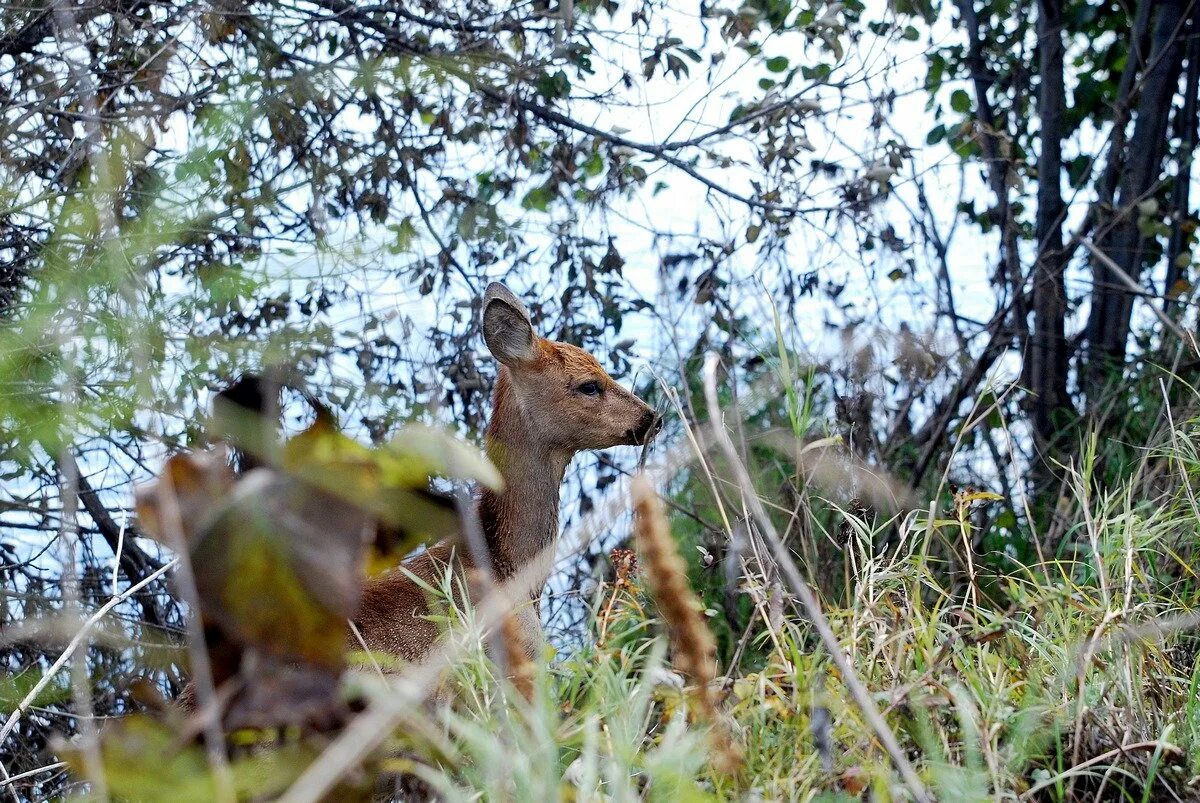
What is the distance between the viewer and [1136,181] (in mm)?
6754

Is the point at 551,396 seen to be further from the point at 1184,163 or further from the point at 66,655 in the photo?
the point at 1184,163

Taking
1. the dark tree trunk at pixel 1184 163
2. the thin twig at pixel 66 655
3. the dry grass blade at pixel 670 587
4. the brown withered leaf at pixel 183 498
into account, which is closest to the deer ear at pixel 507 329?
the thin twig at pixel 66 655

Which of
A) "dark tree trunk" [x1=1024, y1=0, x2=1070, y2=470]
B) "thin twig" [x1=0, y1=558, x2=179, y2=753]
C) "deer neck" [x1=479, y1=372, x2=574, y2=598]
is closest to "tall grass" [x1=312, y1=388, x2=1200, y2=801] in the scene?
"thin twig" [x1=0, y1=558, x2=179, y2=753]

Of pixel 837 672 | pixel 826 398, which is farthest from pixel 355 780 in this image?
pixel 826 398

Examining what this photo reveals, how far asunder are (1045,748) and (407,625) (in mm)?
1849

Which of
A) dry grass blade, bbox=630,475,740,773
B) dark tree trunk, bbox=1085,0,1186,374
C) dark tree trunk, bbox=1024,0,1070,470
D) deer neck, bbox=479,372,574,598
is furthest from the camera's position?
dark tree trunk, bbox=1024,0,1070,470

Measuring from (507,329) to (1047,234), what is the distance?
3331 mm

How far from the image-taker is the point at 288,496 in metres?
1.48

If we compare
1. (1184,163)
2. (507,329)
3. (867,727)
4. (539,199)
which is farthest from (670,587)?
(1184,163)

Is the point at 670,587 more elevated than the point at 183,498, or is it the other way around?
the point at 183,498

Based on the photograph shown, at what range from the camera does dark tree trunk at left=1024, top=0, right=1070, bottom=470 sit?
22.2 feet

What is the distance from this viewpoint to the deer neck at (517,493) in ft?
13.8

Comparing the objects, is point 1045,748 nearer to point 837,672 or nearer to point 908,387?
point 837,672

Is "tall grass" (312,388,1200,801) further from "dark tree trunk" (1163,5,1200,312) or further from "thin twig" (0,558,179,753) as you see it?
"dark tree trunk" (1163,5,1200,312)
